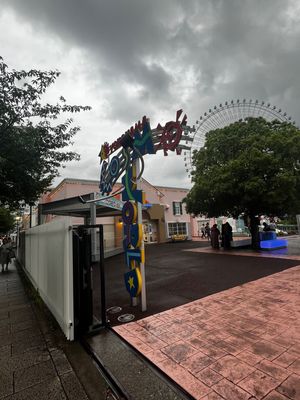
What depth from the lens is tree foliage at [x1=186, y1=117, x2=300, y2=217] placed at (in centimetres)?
1034

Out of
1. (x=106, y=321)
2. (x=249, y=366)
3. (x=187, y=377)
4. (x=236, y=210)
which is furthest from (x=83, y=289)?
(x=236, y=210)

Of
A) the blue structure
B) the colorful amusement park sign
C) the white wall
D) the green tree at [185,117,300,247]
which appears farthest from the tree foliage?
the white wall

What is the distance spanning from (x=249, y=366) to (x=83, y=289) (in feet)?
8.43

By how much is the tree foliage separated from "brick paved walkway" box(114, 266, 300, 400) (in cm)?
644

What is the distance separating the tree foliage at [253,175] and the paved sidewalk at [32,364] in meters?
9.46

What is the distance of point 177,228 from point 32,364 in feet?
73.0

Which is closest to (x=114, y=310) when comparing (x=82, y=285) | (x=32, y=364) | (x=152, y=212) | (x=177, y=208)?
(x=82, y=285)

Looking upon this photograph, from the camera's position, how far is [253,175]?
35.2 ft

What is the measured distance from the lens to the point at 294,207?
11.2 m

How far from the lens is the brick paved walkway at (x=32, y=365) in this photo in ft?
7.84

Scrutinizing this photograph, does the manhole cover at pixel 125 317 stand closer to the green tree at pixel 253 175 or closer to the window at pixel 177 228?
the green tree at pixel 253 175

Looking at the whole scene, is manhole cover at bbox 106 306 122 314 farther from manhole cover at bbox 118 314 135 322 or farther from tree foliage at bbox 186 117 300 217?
tree foliage at bbox 186 117 300 217

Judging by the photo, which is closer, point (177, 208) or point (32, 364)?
point (32, 364)

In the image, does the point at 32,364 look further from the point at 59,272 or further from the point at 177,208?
the point at 177,208
